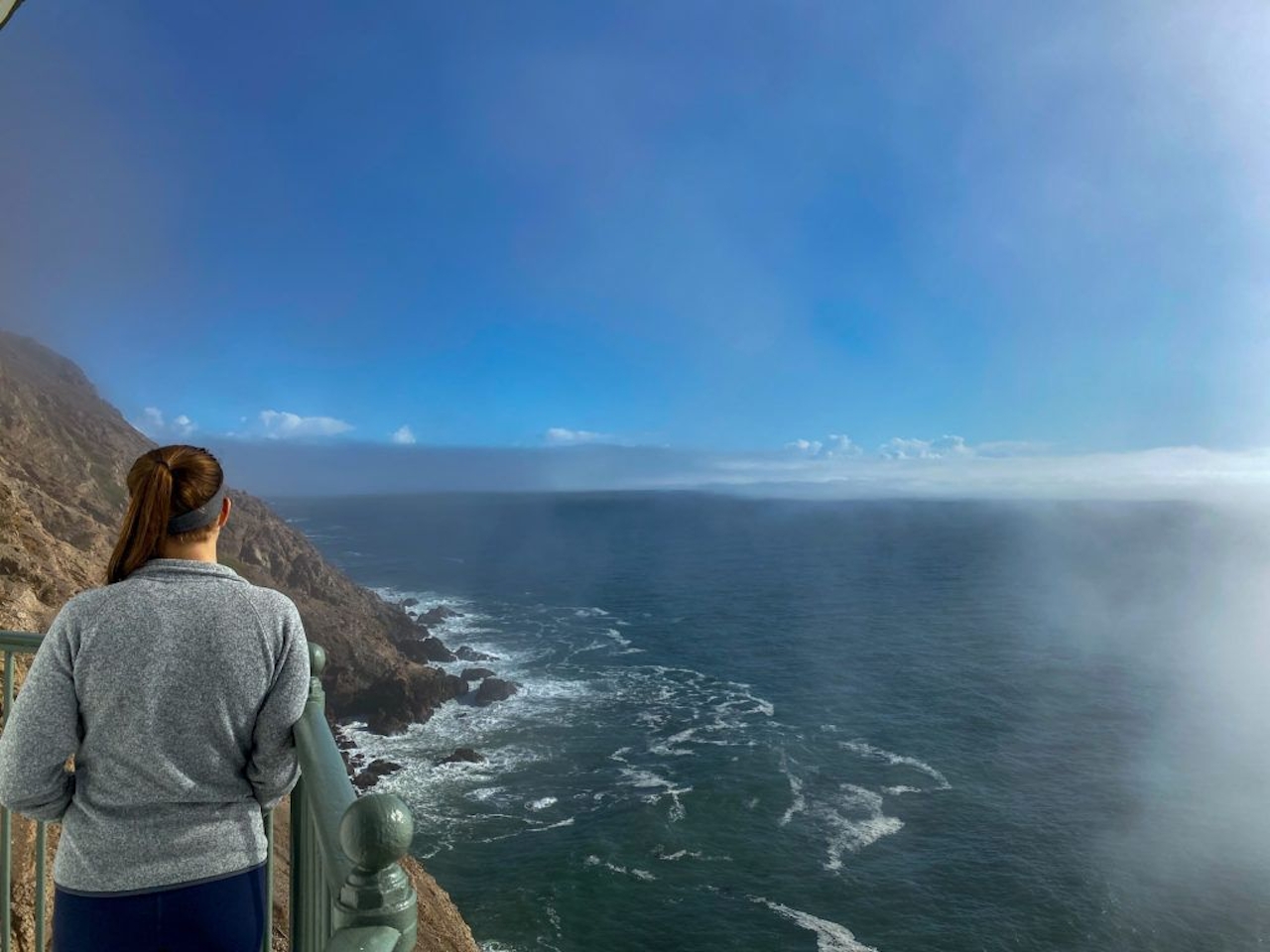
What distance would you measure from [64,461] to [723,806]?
4095 cm

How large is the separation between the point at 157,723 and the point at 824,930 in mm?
34479

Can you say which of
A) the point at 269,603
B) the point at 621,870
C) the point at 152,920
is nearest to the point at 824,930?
the point at 621,870

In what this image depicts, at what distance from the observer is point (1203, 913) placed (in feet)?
119

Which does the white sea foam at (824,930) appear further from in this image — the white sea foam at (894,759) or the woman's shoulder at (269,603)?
the woman's shoulder at (269,603)

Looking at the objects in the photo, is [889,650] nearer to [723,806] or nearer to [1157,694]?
[1157,694]

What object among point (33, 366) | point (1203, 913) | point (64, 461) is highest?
point (33, 366)

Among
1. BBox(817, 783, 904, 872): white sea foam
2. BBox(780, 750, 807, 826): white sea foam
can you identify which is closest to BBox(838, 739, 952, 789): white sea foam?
BBox(817, 783, 904, 872): white sea foam

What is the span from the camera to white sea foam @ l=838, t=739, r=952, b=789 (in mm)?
45569

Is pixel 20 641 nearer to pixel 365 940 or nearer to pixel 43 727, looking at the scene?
pixel 43 727

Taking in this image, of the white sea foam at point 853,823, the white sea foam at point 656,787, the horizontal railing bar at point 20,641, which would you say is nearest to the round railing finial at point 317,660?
the horizontal railing bar at point 20,641

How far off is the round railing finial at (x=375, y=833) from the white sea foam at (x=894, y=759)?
48.8 meters

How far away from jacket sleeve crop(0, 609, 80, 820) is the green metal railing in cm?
68

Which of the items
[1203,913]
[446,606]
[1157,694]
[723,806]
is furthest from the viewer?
[446,606]

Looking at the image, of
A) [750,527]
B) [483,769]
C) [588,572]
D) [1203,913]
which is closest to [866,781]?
[1203,913]
